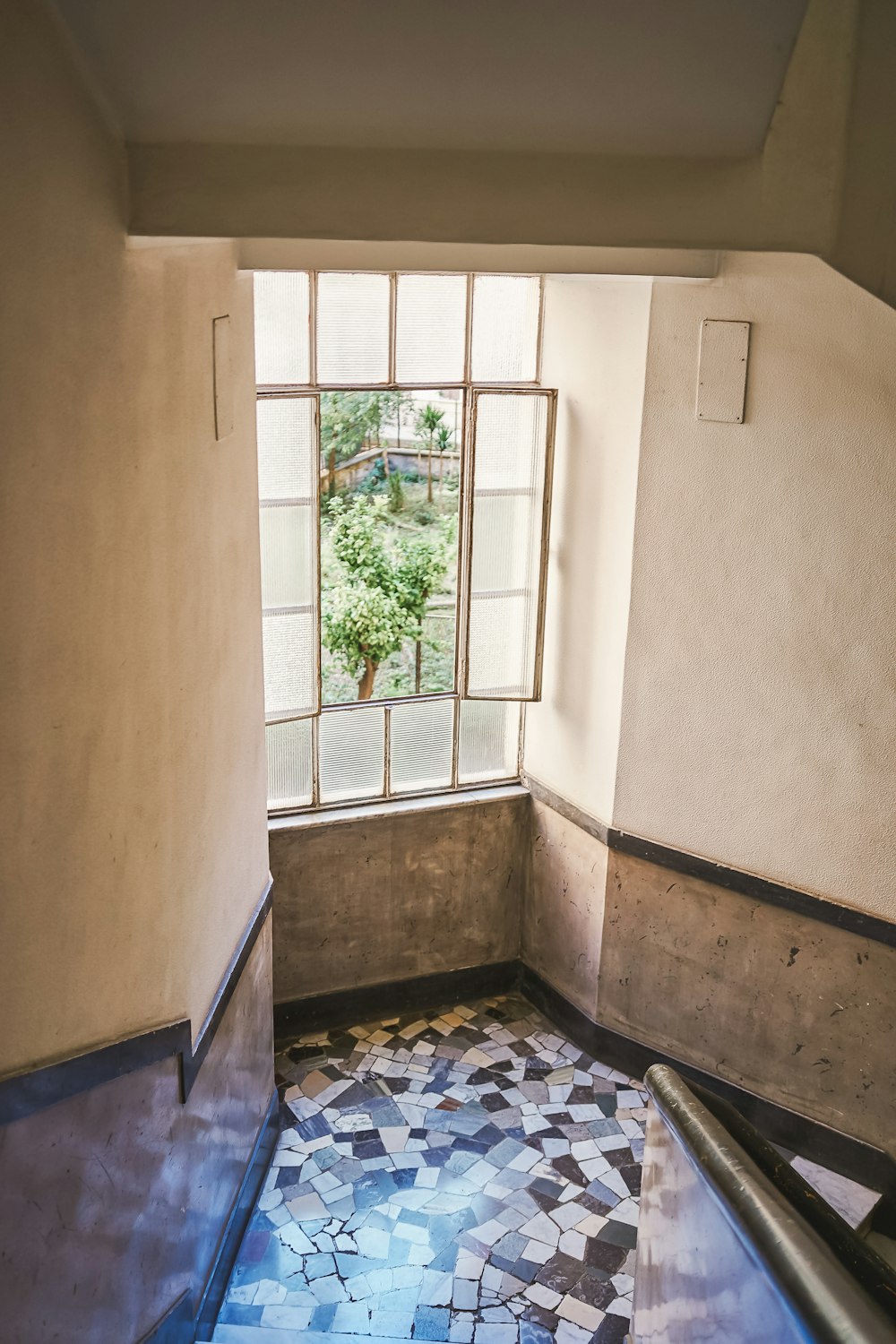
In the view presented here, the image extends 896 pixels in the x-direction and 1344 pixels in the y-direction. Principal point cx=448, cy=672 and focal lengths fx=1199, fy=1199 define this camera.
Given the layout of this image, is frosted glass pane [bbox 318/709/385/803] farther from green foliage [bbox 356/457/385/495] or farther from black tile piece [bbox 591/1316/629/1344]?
black tile piece [bbox 591/1316/629/1344]

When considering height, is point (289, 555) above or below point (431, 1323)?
above

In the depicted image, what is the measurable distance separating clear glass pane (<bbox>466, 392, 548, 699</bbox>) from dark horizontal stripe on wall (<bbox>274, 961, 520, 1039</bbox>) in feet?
5.10

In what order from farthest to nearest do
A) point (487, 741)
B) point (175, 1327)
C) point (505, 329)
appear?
point (487, 741), point (505, 329), point (175, 1327)

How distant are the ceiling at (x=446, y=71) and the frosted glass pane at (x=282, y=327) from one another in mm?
2249

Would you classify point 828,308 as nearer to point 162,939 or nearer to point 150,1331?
point 162,939

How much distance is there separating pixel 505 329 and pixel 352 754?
224cm

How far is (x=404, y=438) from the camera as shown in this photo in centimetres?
612

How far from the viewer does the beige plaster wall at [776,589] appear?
4621 millimetres

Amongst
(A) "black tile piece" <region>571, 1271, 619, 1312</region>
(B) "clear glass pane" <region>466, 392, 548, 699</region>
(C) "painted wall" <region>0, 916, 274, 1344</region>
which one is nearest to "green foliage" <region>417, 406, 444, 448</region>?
(B) "clear glass pane" <region>466, 392, 548, 699</region>

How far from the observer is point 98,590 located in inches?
118

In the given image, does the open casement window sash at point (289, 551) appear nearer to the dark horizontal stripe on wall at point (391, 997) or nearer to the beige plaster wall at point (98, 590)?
the beige plaster wall at point (98, 590)

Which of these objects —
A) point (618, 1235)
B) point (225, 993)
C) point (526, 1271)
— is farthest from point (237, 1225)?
point (618, 1235)

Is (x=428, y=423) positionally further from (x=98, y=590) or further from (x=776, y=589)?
(x=98, y=590)

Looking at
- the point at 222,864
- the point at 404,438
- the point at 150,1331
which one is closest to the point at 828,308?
the point at 404,438
